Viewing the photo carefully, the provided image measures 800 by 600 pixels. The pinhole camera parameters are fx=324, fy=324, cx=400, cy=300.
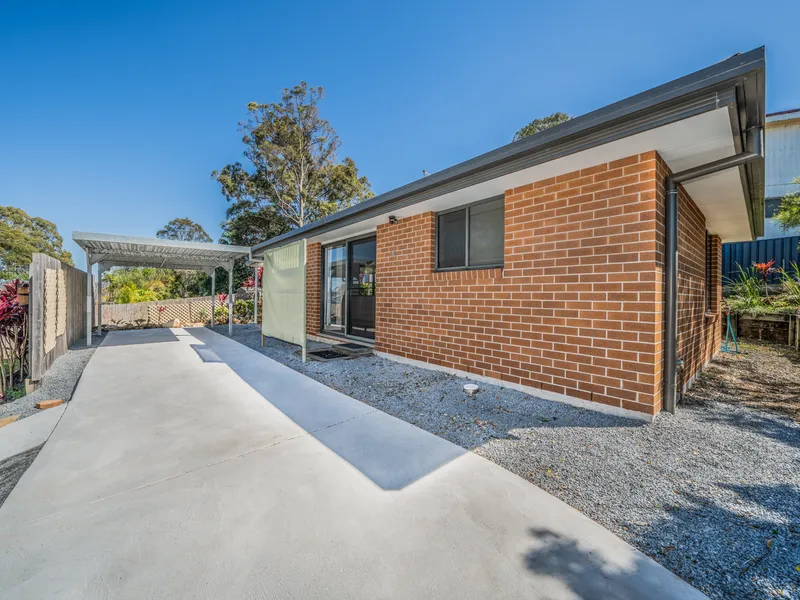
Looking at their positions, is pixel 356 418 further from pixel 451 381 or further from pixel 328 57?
pixel 328 57

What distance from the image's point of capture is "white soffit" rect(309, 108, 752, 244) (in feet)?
8.57

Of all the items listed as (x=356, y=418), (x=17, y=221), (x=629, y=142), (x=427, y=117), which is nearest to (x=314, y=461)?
(x=356, y=418)

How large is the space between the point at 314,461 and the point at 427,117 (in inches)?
461

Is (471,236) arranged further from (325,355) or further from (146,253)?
(146,253)

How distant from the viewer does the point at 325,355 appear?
618 centimetres

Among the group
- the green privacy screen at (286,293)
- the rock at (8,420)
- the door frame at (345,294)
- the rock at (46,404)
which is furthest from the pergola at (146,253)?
the rock at (8,420)

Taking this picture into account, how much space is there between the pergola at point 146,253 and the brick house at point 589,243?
6.12 m

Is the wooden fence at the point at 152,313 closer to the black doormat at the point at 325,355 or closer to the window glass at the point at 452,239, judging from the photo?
the black doormat at the point at 325,355

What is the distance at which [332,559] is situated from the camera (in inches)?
59.4

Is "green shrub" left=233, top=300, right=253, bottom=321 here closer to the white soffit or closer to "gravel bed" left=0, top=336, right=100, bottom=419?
"gravel bed" left=0, top=336, right=100, bottom=419

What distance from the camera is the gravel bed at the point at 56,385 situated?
11.7 ft

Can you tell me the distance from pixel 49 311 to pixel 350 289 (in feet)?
16.2

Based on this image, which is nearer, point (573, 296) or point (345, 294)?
point (573, 296)

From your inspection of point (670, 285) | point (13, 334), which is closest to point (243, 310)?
point (13, 334)
